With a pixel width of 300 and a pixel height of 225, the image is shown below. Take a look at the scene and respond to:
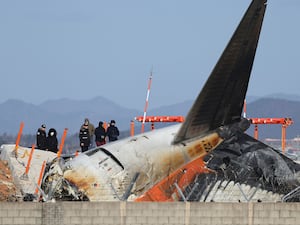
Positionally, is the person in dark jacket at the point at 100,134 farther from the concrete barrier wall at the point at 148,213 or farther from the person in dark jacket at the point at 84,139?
the concrete barrier wall at the point at 148,213

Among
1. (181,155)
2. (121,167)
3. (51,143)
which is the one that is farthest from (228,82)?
(51,143)

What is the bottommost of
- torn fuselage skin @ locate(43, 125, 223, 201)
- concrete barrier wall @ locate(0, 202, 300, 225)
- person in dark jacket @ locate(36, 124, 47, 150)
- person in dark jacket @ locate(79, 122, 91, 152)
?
concrete barrier wall @ locate(0, 202, 300, 225)

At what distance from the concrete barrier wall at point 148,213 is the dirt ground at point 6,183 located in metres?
9.81

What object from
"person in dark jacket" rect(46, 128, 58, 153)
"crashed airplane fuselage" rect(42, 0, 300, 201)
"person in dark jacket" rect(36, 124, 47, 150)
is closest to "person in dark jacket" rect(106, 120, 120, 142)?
"person in dark jacket" rect(36, 124, 47, 150)

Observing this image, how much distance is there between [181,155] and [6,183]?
45.2 feet

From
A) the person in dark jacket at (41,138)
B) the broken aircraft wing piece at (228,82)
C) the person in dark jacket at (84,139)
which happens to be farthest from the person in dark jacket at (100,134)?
the broken aircraft wing piece at (228,82)

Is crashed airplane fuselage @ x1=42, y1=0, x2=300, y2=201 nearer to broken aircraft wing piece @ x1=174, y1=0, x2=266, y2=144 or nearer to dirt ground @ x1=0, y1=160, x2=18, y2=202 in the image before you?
broken aircraft wing piece @ x1=174, y1=0, x2=266, y2=144

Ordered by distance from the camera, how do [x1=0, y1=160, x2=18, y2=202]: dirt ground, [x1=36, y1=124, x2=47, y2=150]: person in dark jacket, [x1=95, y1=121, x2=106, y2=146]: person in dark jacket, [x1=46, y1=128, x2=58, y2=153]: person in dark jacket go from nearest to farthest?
1. [x1=0, y1=160, x2=18, y2=202]: dirt ground
2. [x1=95, y1=121, x2=106, y2=146]: person in dark jacket
3. [x1=36, y1=124, x2=47, y2=150]: person in dark jacket
4. [x1=46, y1=128, x2=58, y2=153]: person in dark jacket

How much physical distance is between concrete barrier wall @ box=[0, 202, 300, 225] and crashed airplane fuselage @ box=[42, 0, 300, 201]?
2.01 m

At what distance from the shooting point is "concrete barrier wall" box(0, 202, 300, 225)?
32.3 metres

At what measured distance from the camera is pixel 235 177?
120 ft

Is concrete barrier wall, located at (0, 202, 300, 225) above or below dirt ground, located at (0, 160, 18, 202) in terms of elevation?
below

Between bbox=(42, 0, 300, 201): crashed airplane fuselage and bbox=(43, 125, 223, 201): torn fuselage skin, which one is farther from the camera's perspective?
bbox=(42, 0, 300, 201): crashed airplane fuselage

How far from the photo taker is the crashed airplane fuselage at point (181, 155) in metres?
35.2
